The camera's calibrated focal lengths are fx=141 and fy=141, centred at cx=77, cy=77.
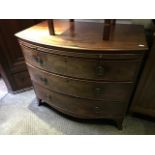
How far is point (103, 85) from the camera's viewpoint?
3.47 ft

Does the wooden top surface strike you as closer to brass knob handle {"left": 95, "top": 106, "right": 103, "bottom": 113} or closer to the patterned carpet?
brass knob handle {"left": 95, "top": 106, "right": 103, "bottom": 113}

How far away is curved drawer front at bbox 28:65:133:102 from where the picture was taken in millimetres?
1062

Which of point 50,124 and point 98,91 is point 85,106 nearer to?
point 98,91

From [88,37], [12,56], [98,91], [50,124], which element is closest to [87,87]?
[98,91]

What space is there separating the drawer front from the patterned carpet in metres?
0.21

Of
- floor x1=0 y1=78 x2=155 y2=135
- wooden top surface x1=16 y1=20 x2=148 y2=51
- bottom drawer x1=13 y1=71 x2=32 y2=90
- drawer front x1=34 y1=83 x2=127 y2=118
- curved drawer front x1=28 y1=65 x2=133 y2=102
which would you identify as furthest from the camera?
bottom drawer x1=13 y1=71 x2=32 y2=90

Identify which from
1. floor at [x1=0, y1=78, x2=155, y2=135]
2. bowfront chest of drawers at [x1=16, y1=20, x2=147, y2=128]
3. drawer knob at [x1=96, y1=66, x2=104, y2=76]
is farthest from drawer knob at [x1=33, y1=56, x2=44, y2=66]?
floor at [x1=0, y1=78, x2=155, y2=135]

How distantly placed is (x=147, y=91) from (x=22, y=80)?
57.8 inches

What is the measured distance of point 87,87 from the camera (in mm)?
1095
